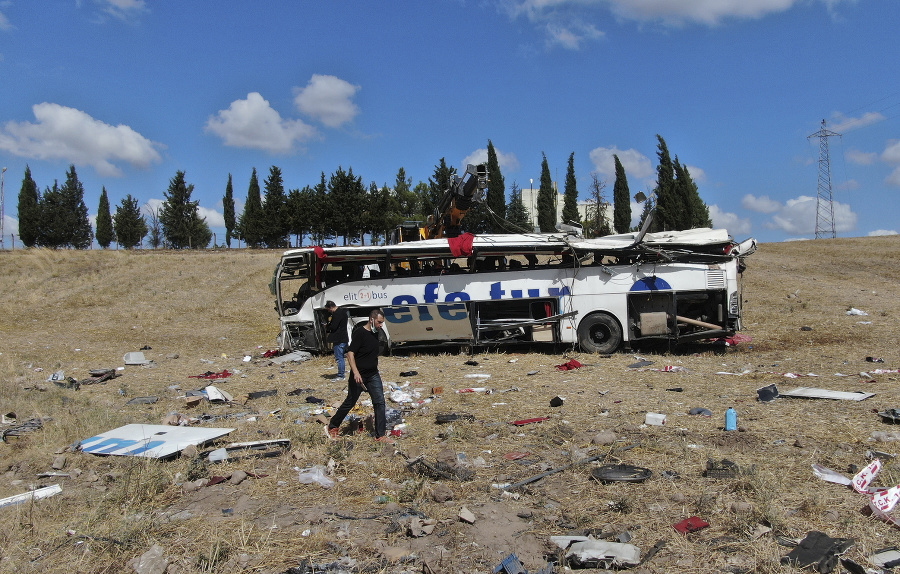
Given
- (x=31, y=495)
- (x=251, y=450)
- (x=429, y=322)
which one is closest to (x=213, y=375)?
(x=429, y=322)

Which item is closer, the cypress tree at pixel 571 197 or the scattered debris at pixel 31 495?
the scattered debris at pixel 31 495

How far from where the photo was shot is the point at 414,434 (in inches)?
263

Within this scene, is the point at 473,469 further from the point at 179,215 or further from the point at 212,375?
the point at 179,215

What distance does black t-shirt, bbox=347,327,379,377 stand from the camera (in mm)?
6555

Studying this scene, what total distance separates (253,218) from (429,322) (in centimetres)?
4014

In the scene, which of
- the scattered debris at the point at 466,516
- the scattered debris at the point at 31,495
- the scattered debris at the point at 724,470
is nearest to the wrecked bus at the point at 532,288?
the scattered debris at the point at 724,470

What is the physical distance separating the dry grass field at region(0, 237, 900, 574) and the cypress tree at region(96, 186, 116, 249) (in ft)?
157

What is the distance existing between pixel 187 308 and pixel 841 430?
2356 centimetres

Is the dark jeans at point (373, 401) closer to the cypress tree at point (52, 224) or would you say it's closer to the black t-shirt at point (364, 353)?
the black t-shirt at point (364, 353)

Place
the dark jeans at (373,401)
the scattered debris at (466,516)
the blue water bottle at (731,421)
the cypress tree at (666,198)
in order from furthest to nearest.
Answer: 1. the cypress tree at (666,198)
2. the dark jeans at (373,401)
3. the blue water bottle at (731,421)
4. the scattered debris at (466,516)

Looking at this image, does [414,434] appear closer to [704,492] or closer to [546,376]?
[704,492]

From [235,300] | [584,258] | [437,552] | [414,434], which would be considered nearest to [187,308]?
[235,300]

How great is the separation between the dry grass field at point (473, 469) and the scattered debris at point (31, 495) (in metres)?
0.13

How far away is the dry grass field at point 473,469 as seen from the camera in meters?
3.75
